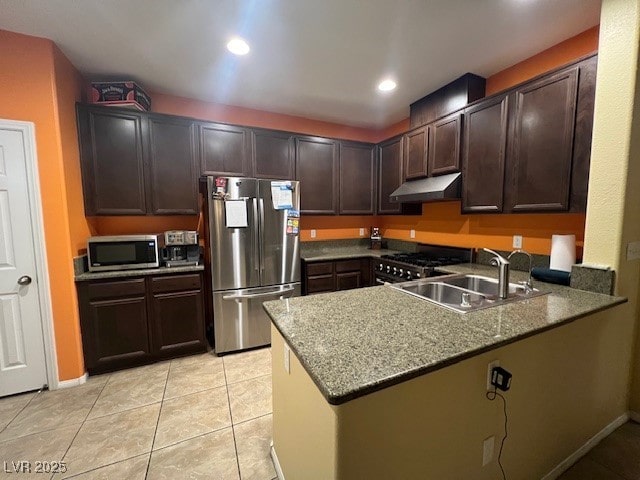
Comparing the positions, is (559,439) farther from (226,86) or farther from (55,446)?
(226,86)

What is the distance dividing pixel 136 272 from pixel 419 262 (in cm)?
272

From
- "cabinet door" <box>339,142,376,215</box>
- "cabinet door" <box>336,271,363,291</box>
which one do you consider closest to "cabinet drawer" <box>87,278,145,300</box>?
"cabinet door" <box>336,271,363,291</box>

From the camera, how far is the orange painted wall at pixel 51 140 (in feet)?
6.39

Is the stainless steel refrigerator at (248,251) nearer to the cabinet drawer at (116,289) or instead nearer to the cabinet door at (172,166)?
the cabinet door at (172,166)

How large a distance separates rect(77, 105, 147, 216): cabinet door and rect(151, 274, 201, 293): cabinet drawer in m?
0.71

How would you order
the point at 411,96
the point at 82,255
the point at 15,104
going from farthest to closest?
the point at 411,96 < the point at 82,255 < the point at 15,104

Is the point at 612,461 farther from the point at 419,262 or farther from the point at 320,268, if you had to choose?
the point at 320,268

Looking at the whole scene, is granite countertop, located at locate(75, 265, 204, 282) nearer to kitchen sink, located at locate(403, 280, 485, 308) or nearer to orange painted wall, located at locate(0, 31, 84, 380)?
orange painted wall, located at locate(0, 31, 84, 380)

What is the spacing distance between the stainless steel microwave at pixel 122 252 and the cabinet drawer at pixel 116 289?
0.44 feet

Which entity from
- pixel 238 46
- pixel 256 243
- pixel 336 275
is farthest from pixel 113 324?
pixel 238 46

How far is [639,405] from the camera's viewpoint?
179 cm

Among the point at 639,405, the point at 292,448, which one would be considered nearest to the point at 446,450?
the point at 292,448

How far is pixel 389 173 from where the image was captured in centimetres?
349

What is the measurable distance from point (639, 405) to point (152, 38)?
4.28 m
